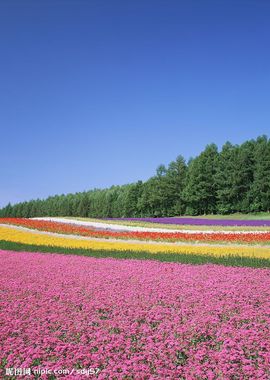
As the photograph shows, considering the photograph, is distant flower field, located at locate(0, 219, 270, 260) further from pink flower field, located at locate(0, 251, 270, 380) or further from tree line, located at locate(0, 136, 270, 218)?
tree line, located at locate(0, 136, 270, 218)

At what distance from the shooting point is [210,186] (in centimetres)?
6712

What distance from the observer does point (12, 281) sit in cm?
1097

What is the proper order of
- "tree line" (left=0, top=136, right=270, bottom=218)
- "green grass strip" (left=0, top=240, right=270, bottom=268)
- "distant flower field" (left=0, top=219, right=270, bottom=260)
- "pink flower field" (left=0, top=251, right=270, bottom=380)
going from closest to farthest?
"pink flower field" (left=0, top=251, right=270, bottom=380)
"green grass strip" (left=0, top=240, right=270, bottom=268)
"distant flower field" (left=0, top=219, right=270, bottom=260)
"tree line" (left=0, top=136, right=270, bottom=218)

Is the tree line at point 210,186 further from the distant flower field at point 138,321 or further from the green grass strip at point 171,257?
the distant flower field at point 138,321

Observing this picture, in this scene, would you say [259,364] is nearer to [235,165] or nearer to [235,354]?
[235,354]

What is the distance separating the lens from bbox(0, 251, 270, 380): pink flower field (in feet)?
16.9

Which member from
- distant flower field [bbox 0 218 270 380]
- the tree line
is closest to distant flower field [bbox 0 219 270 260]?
distant flower field [bbox 0 218 270 380]

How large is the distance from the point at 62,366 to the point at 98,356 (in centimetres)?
49

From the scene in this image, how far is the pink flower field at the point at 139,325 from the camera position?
516cm

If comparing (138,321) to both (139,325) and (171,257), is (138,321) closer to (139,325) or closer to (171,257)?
(139,325)

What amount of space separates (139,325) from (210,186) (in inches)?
2425

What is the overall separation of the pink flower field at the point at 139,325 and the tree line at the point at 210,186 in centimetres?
5213

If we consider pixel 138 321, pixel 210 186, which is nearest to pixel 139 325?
pixel 138 321

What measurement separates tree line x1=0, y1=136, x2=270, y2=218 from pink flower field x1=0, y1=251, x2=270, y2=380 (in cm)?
5213
